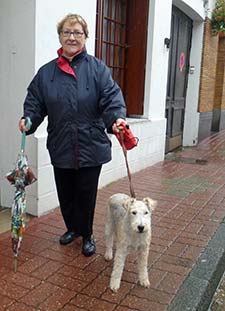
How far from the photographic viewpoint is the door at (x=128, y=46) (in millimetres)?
6687

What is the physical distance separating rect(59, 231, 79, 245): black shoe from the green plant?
8.57 meters

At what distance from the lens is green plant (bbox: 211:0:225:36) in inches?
423

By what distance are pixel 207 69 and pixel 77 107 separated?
8.58 metres

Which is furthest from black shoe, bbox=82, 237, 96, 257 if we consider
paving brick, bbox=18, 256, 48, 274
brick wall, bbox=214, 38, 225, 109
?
brick wall, bbox=214, 38, 225, 109

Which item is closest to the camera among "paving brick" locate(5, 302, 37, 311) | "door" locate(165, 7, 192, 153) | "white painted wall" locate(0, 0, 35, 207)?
"paving brick" locate(5, 302, 37, 311)

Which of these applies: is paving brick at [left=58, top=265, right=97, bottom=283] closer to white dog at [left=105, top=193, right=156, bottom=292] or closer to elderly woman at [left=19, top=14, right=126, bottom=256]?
white dog at [left=105, top=193, right=156, bottom=292]

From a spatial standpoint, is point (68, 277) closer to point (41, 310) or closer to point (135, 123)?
point (41, 310)


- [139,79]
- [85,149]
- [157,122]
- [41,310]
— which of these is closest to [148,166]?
[157,122]

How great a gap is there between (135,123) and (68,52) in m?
3.52

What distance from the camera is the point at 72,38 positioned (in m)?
3.31

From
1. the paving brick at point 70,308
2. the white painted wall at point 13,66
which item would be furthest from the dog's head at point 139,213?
the white painted wall at point 13,66

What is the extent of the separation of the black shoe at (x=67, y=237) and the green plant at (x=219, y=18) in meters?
8.57

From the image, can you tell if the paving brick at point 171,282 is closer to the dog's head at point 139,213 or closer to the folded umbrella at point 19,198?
the dog's head at point 139,213

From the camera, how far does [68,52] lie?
337cm
